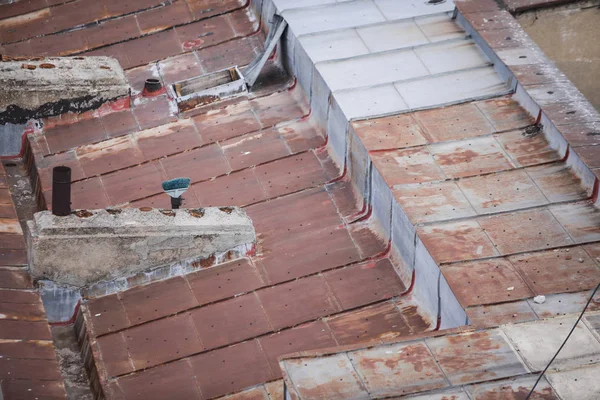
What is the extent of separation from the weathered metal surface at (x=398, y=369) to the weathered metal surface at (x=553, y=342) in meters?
1.15

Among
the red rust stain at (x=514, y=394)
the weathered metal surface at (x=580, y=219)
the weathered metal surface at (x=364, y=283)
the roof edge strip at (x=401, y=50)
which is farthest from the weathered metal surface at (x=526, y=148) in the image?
the red rust stain at (x=514, y=394)

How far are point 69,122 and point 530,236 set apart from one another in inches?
358

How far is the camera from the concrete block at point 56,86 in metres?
20.8

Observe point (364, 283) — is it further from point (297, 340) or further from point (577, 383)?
point (577, 383)

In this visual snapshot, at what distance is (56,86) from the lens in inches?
830

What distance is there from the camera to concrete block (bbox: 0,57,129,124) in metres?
20.8

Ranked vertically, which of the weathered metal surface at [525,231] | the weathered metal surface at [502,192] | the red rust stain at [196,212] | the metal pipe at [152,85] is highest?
the weathered metal surface at [502,192]

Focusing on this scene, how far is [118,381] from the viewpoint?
17.0 metres

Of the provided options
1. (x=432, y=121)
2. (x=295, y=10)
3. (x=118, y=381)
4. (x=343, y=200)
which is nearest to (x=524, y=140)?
(x=432, y=121)

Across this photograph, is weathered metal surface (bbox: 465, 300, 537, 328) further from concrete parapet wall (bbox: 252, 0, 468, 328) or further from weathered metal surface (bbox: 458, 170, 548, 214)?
weathered metal surface (bbox: 458, 170, 548, 214)

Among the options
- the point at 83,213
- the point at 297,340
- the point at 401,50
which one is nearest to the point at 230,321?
the point at 297,340

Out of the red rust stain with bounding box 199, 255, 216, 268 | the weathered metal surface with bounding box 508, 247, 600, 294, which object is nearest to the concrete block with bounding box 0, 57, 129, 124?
the red rust stain with bounding box 199, 255, 216, 268

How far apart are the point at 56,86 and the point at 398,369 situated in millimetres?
9487

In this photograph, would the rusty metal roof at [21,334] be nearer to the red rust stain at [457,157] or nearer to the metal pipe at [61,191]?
the metal pipe at [61,191]
